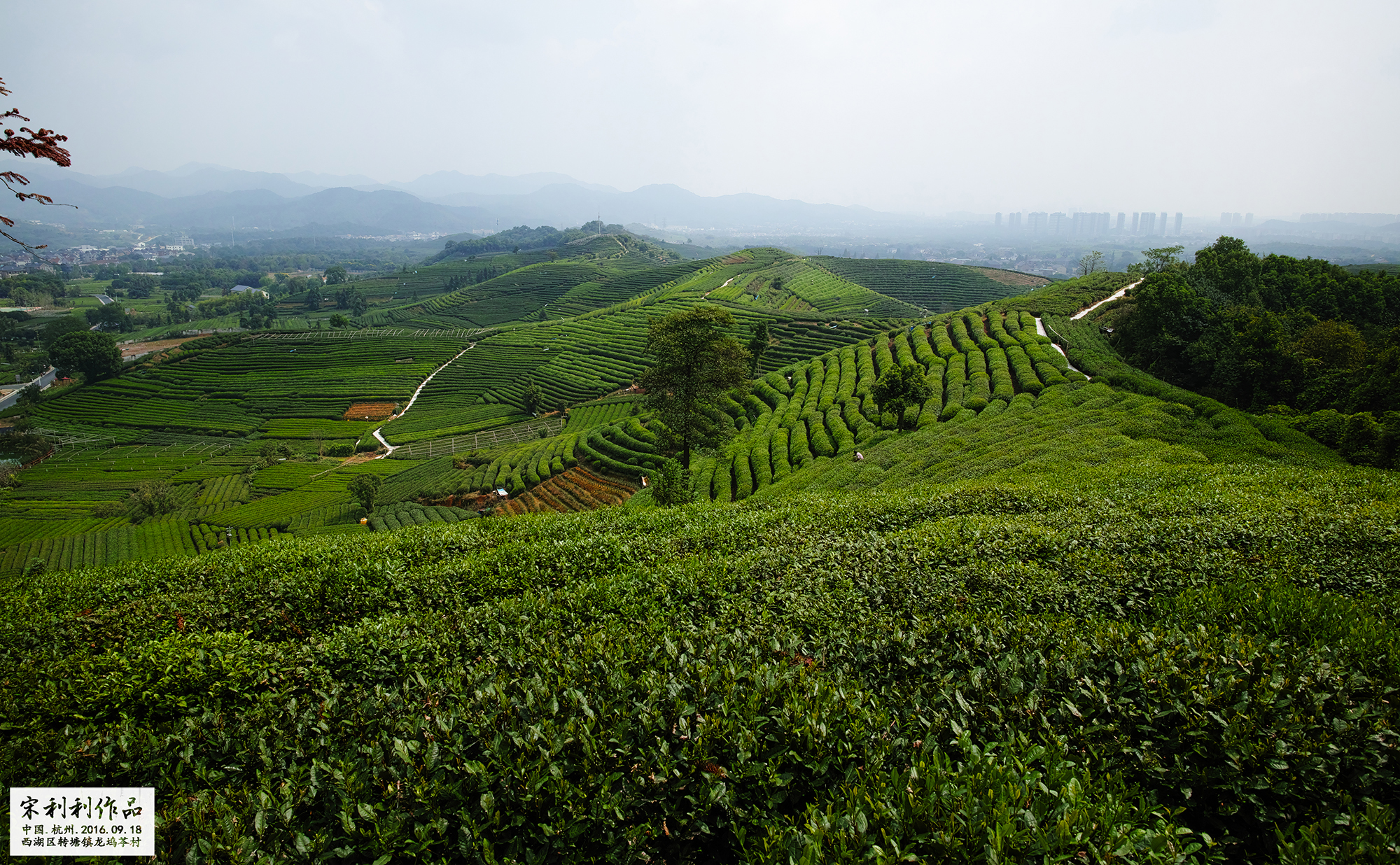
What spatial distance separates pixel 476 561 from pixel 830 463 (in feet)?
64.7

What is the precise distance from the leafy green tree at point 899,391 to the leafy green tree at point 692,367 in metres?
7.06

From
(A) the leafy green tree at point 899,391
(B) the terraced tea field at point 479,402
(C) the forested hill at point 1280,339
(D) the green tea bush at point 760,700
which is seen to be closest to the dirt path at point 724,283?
(B) the terraced tea field at point 479,402

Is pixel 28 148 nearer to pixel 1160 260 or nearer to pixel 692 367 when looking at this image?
pixel 692 367

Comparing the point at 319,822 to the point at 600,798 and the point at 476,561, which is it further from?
the point at 476,561

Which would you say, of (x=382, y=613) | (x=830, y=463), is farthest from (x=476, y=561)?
(x=830, y=463)

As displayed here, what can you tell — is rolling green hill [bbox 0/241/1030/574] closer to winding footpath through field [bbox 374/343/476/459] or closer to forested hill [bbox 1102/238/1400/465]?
winding footpath through field [bbox 374/343/476/459]

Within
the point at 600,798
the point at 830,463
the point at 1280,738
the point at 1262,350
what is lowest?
the point at 830,463

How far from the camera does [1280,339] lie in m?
28.2

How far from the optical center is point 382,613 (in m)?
7.49

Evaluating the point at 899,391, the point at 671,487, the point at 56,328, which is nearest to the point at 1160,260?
the point at 899,391

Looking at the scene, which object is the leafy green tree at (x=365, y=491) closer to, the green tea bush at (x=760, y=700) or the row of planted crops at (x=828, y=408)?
the row of planted crops at (x=828, y=408)
